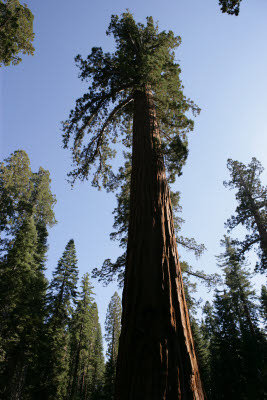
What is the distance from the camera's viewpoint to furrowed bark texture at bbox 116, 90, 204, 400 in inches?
76.5

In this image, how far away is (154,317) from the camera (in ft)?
7.53

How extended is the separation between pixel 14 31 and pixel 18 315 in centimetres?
1800

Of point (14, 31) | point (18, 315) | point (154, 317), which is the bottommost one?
point (154, 317)

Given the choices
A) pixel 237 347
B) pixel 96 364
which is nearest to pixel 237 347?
pixel 237 347

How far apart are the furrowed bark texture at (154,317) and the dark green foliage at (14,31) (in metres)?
10.5

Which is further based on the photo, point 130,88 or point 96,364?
point 96,364

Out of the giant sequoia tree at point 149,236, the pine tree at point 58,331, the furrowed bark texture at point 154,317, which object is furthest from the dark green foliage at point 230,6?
the pine tree at point 58,331

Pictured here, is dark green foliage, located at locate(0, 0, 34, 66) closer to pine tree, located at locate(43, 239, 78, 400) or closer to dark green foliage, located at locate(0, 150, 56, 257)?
dark green foliage, located at locate(0, 150, 56, 257)

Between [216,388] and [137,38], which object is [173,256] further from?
[216,388]

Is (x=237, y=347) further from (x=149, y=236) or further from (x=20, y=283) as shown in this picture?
(x=149, y=236)

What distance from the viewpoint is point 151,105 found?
595 centimetres

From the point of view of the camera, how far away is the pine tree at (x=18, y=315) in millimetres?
15156

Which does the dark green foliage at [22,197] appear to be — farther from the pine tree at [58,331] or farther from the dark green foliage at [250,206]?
the dark green foliage at [250,206]

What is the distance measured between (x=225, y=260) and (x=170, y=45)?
25628mm
